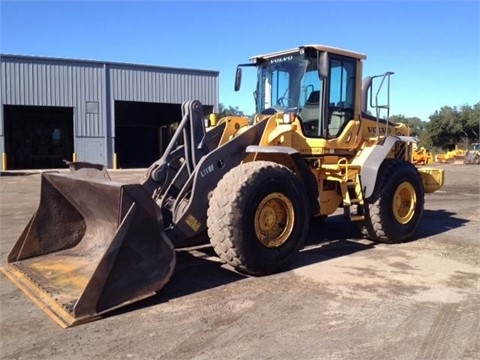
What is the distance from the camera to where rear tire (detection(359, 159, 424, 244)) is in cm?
740

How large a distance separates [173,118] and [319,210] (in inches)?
1124

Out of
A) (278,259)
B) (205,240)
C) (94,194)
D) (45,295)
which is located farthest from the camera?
(205,240)

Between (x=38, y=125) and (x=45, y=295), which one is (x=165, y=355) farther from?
(x=38, y=125)

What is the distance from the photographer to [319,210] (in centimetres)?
683

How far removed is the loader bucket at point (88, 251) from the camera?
172 inches

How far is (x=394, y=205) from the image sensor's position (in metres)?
7.64

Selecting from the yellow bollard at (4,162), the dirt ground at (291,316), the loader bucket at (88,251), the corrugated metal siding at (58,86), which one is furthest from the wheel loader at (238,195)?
the yellow bollard at (4,162)

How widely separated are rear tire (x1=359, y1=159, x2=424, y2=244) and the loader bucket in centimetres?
377

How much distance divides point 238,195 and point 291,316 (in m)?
1.47

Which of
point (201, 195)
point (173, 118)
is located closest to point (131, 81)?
point (173, 118)

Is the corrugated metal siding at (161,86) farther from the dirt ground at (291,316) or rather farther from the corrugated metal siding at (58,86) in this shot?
the dirt ground at (291,316)

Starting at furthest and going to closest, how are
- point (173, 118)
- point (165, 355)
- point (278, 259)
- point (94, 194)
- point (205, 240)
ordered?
1. point (173, 118)
2. point (205, 240)
3. point (278, 259)
4. point (94, 194)
5. point (165, 355)

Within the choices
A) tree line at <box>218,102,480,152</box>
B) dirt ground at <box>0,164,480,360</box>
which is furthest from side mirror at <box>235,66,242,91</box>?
tree line at <box>218,102,480,152</box>

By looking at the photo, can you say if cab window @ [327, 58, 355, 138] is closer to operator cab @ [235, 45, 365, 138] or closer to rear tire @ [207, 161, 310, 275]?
operator cab @ [235, 45, 365, 138]
